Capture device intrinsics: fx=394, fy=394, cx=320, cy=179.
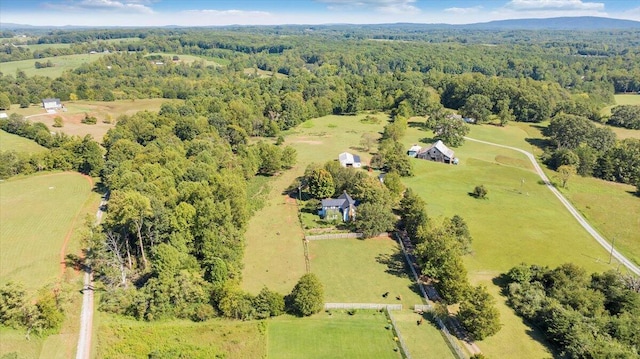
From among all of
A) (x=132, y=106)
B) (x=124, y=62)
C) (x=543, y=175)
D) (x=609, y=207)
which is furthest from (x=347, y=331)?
(x=124, y=62)

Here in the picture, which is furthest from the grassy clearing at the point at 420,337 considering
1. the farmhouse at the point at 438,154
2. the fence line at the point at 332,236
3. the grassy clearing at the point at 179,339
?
the farmhouse at the point at 438,154

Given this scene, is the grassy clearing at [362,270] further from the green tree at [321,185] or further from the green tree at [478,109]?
the green tree at [478,109]

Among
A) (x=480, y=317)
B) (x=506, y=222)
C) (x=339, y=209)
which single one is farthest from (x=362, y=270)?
(x=506, y=222)

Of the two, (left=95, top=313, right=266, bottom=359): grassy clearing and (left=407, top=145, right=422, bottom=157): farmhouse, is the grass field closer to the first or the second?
(left=95, top=313, right=266, bottom=359): grassy clearing

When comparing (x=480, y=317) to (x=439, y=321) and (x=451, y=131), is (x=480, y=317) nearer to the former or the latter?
(x=439, y=321)

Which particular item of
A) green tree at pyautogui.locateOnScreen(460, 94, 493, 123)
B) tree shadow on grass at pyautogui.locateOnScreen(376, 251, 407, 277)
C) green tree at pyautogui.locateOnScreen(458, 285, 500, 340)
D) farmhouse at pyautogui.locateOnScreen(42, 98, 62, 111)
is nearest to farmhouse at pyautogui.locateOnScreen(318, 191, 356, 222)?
tree shadow on grass at pyautogui.locateOnScreen(376, 251, 407, 277)

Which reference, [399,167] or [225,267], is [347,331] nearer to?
[225,267]
